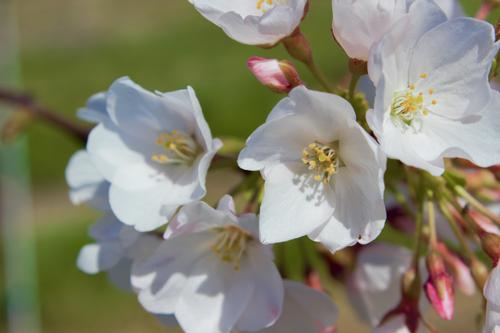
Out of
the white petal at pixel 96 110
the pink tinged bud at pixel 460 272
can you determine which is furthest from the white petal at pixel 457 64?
the white petal at pixel 96 110

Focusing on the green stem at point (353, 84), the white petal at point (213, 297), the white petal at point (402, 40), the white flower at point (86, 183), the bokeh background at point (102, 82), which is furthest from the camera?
the bokeh background at point (102, 82)

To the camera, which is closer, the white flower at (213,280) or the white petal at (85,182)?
the white flower at (213,280)

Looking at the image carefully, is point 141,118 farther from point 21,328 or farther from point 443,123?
point 21,328

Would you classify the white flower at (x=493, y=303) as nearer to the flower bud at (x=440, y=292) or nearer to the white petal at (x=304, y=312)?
the flower bud at (x=440, y=292)

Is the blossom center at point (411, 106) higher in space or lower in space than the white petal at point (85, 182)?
higher

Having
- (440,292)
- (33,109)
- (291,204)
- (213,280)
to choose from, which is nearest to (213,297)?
(213,280)

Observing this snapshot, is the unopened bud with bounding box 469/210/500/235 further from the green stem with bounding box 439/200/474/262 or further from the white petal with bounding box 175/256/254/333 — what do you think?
the white petal with bounding box 175/256/254/333

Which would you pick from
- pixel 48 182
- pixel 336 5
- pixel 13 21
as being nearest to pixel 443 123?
pixel 336 5

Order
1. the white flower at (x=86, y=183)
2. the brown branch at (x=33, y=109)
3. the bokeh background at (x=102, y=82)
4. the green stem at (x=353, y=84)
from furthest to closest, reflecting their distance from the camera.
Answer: the bokeh background at (x=102, y=82) < the brown branch at (x=33, y=109) < the white flower at (x=86, y=183) < the green stem at (x=353, y=84)
